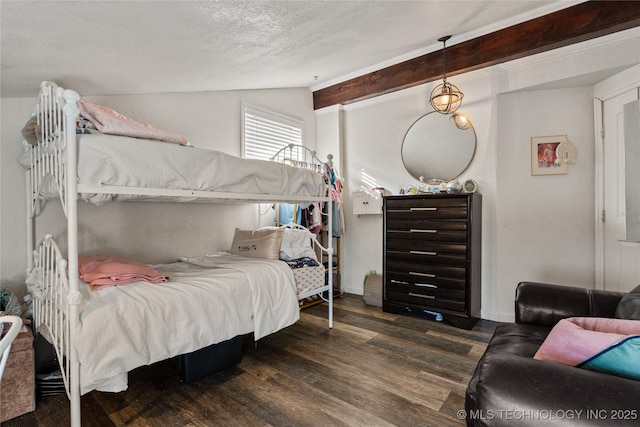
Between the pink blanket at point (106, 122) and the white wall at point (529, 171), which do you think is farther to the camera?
the white wall at point (529, 171)

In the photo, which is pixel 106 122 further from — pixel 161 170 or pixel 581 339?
pixel 581 339

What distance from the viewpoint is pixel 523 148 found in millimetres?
A: 2998

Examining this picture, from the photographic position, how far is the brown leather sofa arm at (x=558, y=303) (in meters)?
1.62

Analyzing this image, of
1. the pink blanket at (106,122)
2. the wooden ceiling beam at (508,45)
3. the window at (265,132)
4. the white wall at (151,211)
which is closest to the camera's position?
the pink blanket at (106,122)

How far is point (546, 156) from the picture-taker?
290 centimetres

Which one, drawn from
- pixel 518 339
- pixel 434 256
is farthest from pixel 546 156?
pixel 518 339

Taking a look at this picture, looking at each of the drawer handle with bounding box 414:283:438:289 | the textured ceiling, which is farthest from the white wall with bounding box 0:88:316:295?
the drawer handle with bounding box 414:283:438:289

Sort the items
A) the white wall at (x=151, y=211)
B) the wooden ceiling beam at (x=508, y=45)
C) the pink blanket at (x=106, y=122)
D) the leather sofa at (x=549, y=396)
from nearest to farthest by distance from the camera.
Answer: the leather sofa at (x=549, y=396) < the pink blanket at (x=106, y=122) < the white wall at (x=151, y=211) < the wooden ceiling beam at (x=508, y=45)

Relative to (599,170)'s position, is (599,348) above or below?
below

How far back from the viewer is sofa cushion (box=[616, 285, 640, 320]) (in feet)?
4.46

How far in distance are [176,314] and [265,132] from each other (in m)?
2.51

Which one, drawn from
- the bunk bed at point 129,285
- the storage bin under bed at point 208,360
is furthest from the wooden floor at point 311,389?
the bunk bed at point 129,285

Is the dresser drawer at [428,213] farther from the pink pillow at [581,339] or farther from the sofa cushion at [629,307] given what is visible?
the pink pillow at [581,339]

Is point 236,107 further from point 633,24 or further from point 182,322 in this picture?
point 633,24
